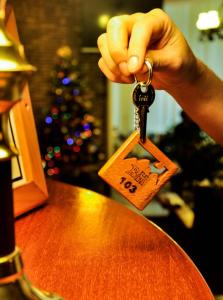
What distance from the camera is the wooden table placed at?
541 millimetres

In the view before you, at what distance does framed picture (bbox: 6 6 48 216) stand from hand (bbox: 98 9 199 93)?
0.19 metres

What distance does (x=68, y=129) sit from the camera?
Result: 5090 millimetres

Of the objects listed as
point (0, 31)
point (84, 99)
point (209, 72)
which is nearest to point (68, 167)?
point (84, 99)

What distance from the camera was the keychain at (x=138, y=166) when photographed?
2.30ft

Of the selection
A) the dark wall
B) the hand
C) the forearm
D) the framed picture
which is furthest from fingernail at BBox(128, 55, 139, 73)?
the dark wall

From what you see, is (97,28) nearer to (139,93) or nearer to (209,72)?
(209,72)

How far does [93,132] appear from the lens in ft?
17.3

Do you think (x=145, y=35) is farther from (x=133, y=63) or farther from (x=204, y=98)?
(x=204, y=98)

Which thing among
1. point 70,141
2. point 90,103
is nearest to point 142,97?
point 70,141

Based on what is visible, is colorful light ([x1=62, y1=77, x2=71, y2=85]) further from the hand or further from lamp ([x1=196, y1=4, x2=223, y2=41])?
the hand

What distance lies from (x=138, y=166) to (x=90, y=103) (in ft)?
16.2

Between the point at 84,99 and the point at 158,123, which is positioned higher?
the point at 84,99


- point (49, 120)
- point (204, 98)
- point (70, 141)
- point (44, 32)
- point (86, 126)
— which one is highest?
point (204, 98)

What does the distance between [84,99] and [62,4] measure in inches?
58.1
